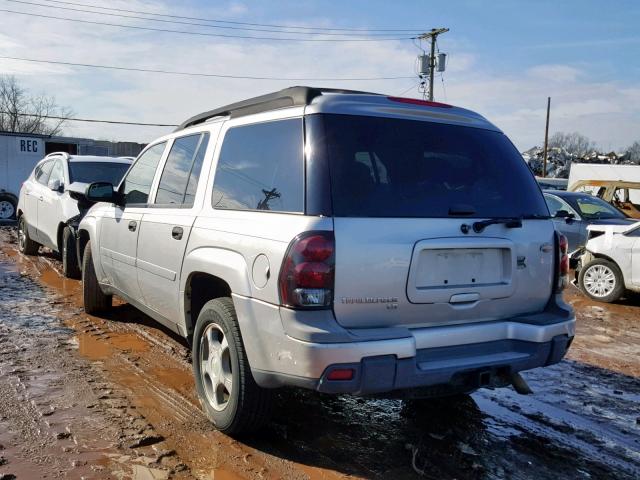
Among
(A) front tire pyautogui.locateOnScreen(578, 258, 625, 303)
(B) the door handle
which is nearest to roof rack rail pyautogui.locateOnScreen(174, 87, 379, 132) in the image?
(B) the door handle

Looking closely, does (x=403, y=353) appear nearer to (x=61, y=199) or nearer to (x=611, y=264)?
(x=611, y=264)

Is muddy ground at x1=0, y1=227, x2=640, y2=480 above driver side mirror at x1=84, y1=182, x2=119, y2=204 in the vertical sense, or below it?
below

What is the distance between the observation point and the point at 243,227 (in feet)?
11.2

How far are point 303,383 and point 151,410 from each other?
159cm

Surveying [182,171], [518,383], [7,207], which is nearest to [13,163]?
[7,207]

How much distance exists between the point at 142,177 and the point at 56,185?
4629 mm

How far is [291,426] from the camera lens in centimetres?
389

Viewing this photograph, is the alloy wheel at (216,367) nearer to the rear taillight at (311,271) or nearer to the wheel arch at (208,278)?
the wheel arch at (208,278)

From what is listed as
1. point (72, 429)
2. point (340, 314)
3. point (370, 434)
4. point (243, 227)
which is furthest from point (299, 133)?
point (72, 429)

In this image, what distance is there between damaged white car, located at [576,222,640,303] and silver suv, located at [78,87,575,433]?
5478mm

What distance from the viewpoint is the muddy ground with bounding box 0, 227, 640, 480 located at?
3342 millimetres

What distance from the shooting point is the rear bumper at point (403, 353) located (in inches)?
115

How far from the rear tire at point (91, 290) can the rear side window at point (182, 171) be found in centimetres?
197

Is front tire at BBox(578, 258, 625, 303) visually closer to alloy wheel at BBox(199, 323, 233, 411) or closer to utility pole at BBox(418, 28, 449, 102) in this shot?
alloy wheel at BBox(199, 323, 233, 411)
